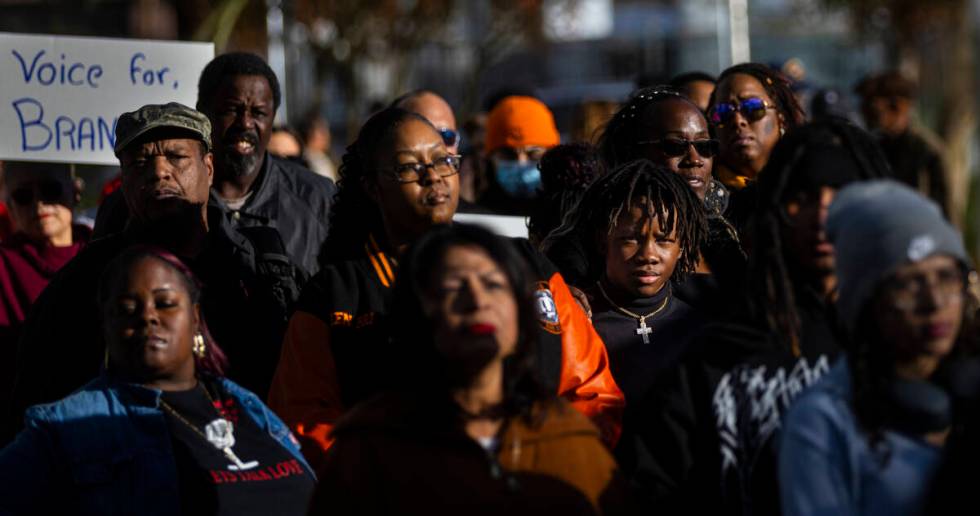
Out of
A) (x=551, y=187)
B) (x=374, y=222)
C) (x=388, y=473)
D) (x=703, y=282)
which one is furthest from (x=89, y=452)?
(x=551, y=187)

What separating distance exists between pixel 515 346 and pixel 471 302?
0.20m

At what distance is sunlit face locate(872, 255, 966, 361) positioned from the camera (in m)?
3.70

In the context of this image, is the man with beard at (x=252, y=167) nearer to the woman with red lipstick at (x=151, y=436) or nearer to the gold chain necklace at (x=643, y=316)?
the gold chain necklace at (x=643, y=316)

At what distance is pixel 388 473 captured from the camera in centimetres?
391

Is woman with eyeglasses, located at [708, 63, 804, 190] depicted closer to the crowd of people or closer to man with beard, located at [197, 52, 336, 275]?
the crowd of people

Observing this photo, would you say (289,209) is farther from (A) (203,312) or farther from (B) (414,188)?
(B) (414,188)

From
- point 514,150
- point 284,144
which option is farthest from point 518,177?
point 284,144

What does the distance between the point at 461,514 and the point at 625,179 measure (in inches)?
77.9

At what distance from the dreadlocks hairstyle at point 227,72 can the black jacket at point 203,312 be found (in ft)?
3.27

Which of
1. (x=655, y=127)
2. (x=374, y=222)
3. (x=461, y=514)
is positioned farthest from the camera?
(x=655, y=127)

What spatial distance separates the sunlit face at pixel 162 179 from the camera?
5.55 m

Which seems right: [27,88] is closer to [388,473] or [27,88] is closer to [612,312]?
[612,312]

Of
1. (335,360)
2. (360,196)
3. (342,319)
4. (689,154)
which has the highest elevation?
(689,154)

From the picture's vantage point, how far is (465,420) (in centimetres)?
405
